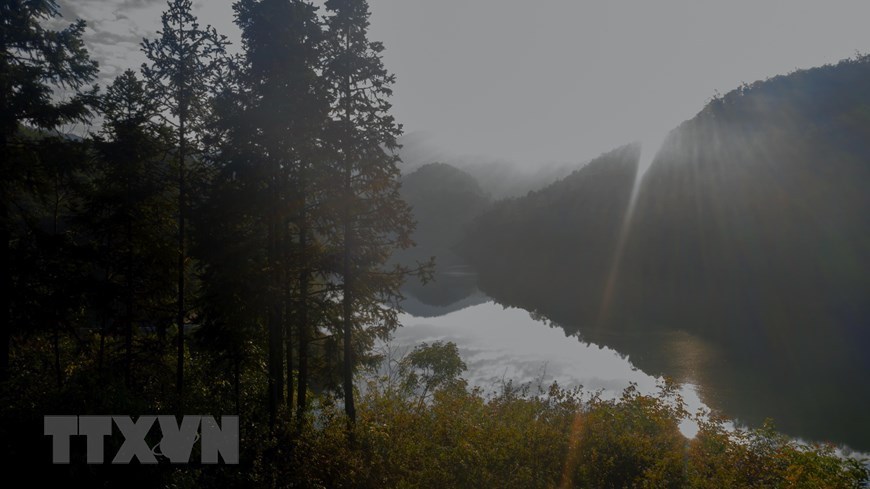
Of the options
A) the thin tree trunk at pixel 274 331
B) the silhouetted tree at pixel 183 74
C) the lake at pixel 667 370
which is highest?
the silhouetted tree at pixel 183 74

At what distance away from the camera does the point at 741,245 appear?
83562 mm

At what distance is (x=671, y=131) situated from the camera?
483 ft

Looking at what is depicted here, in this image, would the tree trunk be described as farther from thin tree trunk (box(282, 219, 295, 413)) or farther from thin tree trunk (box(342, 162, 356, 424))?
thin tree trunk (box(342, 162, 356, 424))

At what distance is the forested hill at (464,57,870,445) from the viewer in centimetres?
4141

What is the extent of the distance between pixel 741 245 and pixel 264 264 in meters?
93.2

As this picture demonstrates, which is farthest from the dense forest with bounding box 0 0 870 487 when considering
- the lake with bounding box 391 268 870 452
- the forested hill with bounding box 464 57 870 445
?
the forested hill with bounding box 464 57 870 445

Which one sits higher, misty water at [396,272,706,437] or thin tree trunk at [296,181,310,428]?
thin tree trunk at [296,181,310,428]

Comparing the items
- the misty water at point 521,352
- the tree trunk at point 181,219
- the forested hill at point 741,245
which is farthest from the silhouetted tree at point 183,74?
the forested hill at point 741,245

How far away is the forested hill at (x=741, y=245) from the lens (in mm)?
41406

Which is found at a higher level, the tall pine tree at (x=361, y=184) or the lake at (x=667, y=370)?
the tall pine tree at (x=361, y=184)

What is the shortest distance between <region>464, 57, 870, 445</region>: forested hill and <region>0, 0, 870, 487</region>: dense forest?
22.0 metres

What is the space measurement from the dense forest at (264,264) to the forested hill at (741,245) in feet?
72.2

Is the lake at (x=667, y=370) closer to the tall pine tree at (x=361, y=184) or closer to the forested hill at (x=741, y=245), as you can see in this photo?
the forested hill at (x=741, y=245)

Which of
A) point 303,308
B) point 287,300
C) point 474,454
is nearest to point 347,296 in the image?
point 303,308
